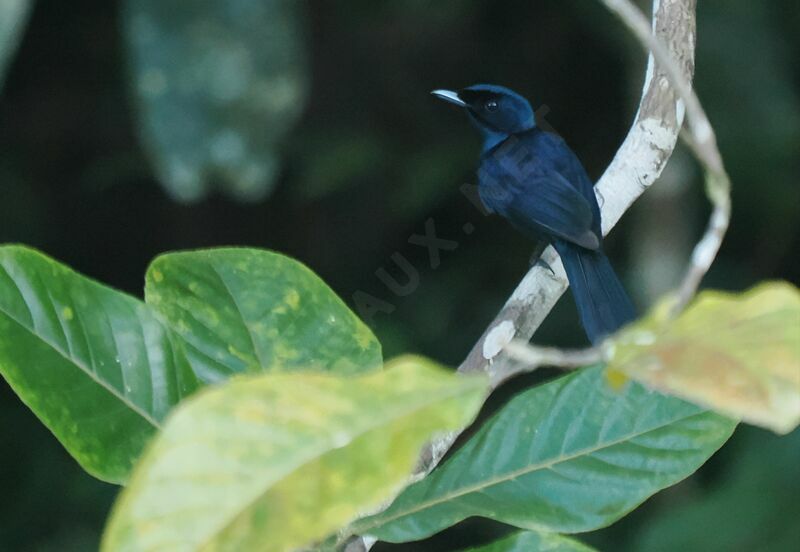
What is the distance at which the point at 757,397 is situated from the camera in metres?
0.56

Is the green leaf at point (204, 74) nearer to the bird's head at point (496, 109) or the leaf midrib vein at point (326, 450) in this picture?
the bird's head at point (496, 109)

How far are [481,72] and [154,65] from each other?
1.76 m

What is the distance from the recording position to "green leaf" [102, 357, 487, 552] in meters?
0.55

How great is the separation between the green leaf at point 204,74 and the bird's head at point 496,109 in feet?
1.68

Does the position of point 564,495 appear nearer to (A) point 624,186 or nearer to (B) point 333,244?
(A) point 624,186

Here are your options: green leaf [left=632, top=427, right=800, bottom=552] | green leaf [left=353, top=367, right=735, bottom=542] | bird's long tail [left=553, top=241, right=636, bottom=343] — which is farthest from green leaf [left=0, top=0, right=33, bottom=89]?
green leaf [left=632, top=427, right=800, bottom=552]

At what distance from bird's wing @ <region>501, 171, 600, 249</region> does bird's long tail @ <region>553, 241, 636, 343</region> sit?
52mm

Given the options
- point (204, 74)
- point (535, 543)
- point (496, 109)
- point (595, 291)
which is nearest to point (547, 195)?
point (595, 291)

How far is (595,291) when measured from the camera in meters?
1.99

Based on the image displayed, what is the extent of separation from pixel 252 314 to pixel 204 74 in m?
1.10

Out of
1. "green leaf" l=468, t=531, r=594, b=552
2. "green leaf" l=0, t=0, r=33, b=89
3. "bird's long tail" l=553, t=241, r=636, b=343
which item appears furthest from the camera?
"bird's long tail" l=553, t=241, r=636, b=343

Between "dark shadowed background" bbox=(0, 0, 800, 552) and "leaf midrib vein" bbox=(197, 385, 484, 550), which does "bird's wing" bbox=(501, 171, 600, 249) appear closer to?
"dark shadowed background" bbox=(0, 0, 800, 552)

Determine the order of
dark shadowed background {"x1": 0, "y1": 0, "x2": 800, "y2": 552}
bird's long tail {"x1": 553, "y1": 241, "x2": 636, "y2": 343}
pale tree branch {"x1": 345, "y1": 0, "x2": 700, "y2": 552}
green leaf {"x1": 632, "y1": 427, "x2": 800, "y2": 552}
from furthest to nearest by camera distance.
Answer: dark shadowed background {"x1": 0, "y1": 0, "x2": 800, "y2": 552} < green leaf {"x1": 632, "y1": 427, "x2": 800, "y2": 552} < bird's long tail {"x1": 553, "y1": 241, "x2": 636, "y2": 343} < pale tree branch {"x1": 345, "y1": 0, "x2": 700, "y2": 552}

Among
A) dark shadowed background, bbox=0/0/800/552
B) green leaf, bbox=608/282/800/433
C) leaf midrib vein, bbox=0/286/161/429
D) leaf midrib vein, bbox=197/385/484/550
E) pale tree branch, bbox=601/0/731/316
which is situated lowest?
dark shadowed background, bbox=0/0/800/552
